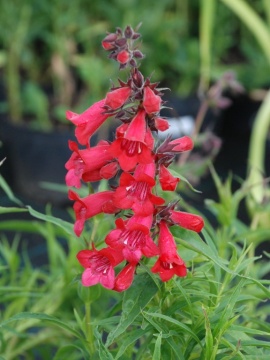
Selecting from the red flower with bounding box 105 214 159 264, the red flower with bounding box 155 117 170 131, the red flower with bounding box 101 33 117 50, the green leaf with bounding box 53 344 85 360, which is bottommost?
the green leaf with bounding box 53 344 85 360

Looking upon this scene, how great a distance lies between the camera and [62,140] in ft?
7.23

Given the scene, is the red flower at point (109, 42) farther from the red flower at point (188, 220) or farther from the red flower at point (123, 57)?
the red flower at point (188, 220)

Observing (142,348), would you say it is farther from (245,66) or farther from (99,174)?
(245,66)

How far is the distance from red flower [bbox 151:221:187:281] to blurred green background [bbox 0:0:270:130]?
1.58 m

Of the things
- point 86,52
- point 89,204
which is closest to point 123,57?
point 89,204

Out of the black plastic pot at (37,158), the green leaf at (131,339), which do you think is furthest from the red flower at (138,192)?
the black plastic pot at (37,158)

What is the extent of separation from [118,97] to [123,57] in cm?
4

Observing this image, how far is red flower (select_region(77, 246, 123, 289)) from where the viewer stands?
26.8 inches

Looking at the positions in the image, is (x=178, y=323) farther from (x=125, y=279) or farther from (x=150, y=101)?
(x=150, y=101)

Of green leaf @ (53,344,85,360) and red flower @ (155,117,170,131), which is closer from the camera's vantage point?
red flower @ (155,117,170,131)

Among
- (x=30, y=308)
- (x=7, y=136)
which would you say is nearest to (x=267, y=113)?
(x=7, y=136)

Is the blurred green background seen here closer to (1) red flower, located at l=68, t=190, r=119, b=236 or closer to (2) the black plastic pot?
(2) the black plastic pot

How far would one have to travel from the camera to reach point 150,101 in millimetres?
634

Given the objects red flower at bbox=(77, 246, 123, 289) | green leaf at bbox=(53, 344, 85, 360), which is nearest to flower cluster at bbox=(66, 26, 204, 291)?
red flower at bbox=(77, 246, 123, 289)
